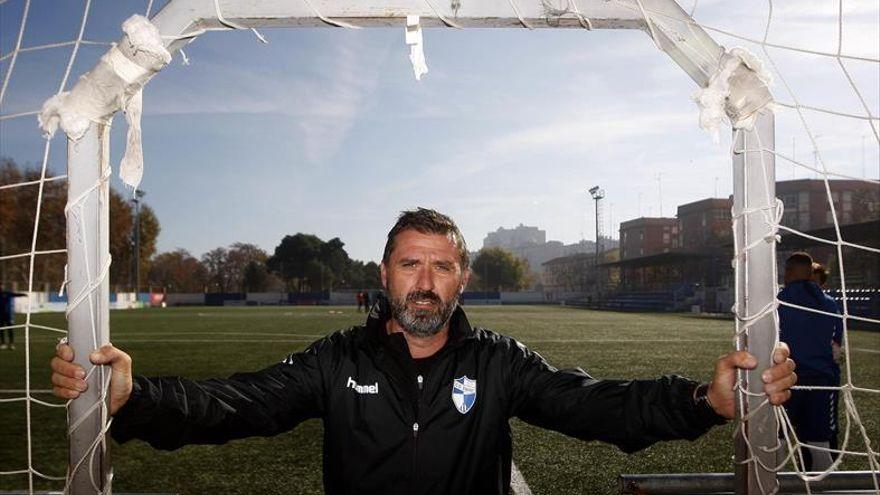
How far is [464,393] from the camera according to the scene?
7.91 feet

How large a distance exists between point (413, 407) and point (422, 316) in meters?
0.35

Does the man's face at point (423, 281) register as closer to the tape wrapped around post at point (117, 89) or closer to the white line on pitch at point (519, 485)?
the tape wrapped around post at point (117, 89)

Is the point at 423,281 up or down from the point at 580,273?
down

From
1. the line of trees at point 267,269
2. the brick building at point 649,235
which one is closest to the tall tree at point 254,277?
the line of trees at point 267,269

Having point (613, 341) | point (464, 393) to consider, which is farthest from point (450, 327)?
point (613, 341)

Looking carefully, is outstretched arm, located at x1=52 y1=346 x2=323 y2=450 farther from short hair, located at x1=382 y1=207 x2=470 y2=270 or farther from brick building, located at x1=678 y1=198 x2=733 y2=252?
brick building, located at x1=678 y1=198 x2=733 y2=252

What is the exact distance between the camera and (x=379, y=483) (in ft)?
7.64

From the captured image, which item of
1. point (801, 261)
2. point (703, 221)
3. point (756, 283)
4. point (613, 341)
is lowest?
point (613, 341)

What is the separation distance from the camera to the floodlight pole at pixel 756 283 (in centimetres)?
186

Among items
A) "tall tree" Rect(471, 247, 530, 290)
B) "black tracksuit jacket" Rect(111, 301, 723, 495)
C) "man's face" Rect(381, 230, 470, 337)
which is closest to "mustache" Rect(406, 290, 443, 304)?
"man's face" Rect(381, 230, 470, 337)

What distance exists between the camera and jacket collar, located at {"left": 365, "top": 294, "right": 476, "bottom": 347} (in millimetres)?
2492

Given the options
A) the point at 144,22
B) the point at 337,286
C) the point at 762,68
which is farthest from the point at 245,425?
the point at 337,286

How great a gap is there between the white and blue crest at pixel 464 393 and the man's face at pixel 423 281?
218 mm

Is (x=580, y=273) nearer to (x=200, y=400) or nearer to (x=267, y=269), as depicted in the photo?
(x=267, y=269)
